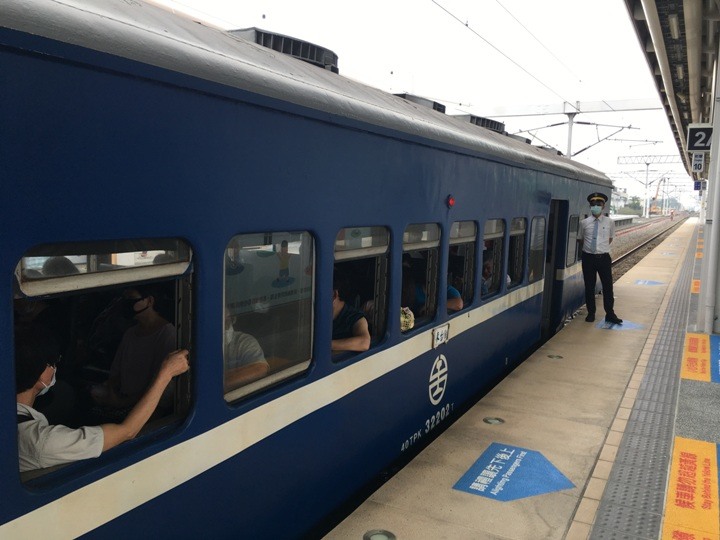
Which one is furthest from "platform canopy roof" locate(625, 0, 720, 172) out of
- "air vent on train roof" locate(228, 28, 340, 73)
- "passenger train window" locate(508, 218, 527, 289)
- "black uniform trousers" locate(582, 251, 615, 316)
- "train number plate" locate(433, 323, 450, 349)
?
"air vent on train roof" locate(228, 28, 340, 73)

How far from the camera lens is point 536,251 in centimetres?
794

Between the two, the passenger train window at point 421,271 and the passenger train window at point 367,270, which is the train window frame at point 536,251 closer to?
the passenger train window at point 421,271

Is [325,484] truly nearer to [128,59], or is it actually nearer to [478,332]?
[128,59]

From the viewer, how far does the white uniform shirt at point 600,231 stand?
32.8 feet

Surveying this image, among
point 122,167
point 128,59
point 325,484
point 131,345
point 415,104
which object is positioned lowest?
point 325,484

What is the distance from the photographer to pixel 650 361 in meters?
8.04

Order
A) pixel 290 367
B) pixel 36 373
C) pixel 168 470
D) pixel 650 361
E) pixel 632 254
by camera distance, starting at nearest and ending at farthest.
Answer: pixel 36 373, pixel 168 470, pixel 290 367, pixel 650 361, pixel 632 254

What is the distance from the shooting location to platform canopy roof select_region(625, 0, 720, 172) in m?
8.89

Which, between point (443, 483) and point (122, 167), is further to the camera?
point (443, 483)

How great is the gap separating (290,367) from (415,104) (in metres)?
2.69

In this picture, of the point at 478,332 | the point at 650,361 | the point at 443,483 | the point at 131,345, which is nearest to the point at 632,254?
the point at 650,361

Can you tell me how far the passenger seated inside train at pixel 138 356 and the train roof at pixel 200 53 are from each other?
3.04 feet

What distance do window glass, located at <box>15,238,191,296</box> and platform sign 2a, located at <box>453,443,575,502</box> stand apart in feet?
9.41

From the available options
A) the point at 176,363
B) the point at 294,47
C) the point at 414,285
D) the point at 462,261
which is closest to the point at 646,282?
the point at 462,261
